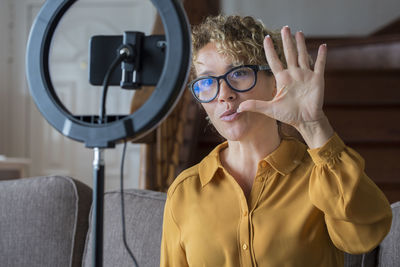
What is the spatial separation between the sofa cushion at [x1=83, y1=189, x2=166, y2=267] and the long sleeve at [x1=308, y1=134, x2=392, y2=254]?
524 mm

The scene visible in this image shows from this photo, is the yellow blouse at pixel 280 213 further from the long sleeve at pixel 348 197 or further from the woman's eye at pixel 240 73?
the woman's eye at pixel 240 73

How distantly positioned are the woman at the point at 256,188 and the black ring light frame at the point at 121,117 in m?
0.36

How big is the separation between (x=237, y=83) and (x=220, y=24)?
7.0 inches

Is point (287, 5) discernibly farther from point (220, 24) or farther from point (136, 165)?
point (220, 24)

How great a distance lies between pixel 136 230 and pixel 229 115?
495 mm

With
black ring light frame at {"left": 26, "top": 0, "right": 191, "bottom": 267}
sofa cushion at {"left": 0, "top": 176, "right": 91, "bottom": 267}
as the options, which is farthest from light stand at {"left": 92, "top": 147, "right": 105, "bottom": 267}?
sofa cushion at {"left": 0, "top": 176, "right": 91, "bottom": 267}

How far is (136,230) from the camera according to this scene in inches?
52.9

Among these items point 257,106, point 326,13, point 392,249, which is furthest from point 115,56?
point 326,13

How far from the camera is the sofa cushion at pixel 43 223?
1.40 metres

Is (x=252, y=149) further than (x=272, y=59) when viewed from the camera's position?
Yes

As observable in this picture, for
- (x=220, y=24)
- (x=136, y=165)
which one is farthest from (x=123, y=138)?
(x=136, y=165)

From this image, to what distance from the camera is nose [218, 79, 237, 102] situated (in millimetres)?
993

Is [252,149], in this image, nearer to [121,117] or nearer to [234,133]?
[234,133]

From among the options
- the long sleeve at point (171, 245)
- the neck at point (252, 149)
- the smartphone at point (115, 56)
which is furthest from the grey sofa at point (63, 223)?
the smartphone at point (115, 56)
